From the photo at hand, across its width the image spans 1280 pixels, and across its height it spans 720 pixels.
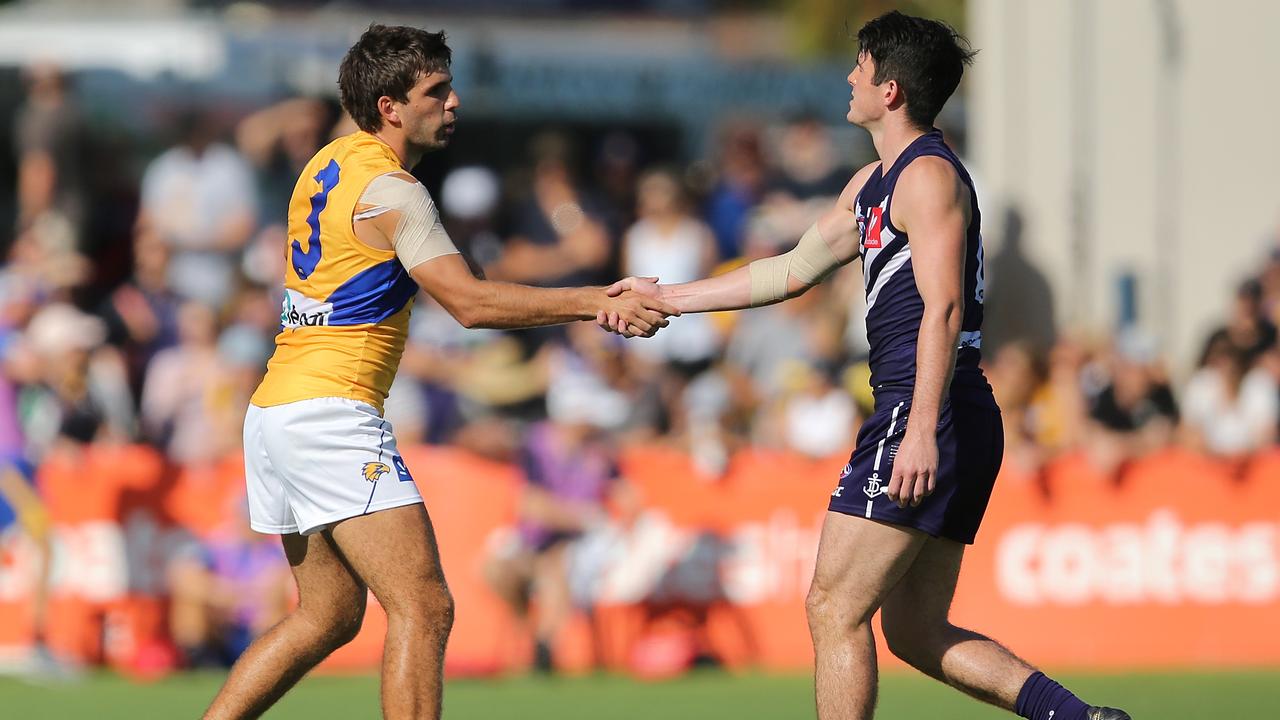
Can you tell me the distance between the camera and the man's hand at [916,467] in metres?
5.93

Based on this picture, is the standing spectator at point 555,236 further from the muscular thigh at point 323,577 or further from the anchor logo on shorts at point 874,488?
the anchor logo on shorts at point 874,488

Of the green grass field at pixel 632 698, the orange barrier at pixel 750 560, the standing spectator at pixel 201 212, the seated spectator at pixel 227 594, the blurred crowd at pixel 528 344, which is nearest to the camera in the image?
the green grass field at pixel 632 698

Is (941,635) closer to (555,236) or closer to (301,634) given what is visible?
(301,634)

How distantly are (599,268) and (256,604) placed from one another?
4039 mm

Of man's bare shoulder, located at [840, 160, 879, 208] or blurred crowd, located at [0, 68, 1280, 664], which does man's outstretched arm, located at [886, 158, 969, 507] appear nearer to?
man's bare shoulder, located at [840, 160, 879, 208]

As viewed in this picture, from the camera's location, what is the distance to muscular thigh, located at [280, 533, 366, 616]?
6371mm

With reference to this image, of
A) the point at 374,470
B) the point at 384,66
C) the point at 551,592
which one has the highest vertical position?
the point at 384,66

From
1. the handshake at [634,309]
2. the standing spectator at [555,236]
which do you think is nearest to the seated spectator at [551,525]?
the standing spectator at [555,236]

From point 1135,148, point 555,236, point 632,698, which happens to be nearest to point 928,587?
point 632,698

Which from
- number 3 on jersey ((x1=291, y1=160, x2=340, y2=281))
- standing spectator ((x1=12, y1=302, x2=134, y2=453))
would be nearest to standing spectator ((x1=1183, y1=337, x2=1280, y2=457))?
standing spectator ((x1=12, y1=302, x2=134, y2=453))

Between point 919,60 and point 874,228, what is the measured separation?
1.92 ft

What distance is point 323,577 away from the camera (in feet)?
20.9

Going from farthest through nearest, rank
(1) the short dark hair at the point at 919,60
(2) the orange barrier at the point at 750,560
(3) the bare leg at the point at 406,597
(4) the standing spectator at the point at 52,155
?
1. (4) the standing spectator at the point at 52,155
2. (2) the orange barrier at the point at 750,560
3. (1) the short dark hair at the point at 919,60
4. (3) the bare leg at the point at 406,597

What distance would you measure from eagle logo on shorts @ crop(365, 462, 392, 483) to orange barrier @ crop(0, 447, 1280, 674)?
5737mm
